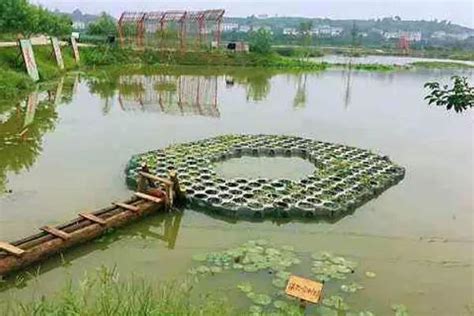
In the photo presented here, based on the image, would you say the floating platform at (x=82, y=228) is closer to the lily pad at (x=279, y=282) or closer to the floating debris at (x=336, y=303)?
the lily pad at (x=279, y=282)

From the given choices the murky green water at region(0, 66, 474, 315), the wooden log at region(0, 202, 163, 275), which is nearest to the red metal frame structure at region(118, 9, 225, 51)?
the murky green water at region(0, 66, 474, 315)

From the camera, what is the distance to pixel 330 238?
819 cm

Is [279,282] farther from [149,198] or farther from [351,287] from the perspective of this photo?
[149,198]

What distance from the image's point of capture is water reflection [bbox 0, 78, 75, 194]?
11416 millimetres

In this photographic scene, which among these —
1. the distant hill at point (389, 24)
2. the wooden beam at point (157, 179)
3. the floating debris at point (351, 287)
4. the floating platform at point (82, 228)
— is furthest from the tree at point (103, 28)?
the distant hill at point (389, 24)

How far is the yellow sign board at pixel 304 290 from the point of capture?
5.75m

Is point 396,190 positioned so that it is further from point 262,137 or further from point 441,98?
point 441,98

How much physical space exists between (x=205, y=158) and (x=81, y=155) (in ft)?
9.71

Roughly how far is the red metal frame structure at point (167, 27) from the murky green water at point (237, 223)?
15399mm

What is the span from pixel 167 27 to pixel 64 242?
36633 mm

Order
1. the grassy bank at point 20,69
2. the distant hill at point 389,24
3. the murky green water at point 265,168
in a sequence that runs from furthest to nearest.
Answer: the distant hill at point 389,24 < the grassy bank at point 20,69 < the murky green water at point 265,168

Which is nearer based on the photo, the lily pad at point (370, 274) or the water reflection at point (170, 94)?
the lily pad at point (370, 274)

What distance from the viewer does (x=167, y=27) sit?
4166 centimetres

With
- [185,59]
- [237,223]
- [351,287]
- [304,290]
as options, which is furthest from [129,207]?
[185,59]
